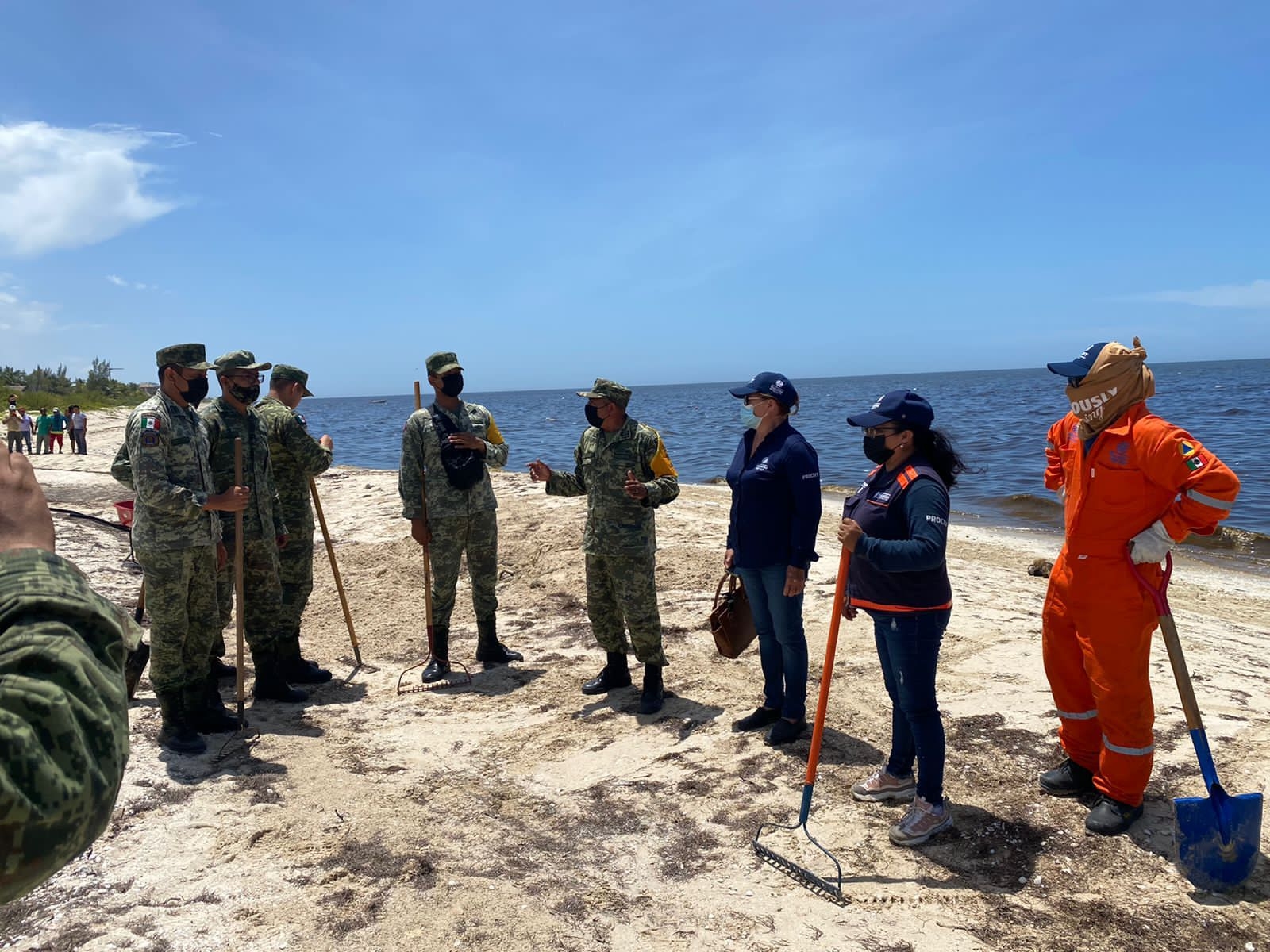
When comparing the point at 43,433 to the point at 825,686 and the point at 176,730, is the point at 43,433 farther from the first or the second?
the point at 825,686

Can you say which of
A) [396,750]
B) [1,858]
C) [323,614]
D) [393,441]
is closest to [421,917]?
[396,750]

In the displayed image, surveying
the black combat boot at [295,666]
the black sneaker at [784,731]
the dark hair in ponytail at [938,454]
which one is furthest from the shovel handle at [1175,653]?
the black combat boot at [295,666]

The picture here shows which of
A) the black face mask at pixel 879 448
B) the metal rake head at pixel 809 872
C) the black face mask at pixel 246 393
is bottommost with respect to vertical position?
the metal rake head at pixel 809 872

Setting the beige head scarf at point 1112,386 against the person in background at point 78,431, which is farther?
the person in background at point 78,431

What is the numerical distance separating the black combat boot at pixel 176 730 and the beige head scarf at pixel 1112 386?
508 centimetres

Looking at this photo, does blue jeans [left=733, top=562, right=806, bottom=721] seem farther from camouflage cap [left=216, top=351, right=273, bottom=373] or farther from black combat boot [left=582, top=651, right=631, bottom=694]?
camouflage cap [left=216, top=351, right=273, bottom=373]

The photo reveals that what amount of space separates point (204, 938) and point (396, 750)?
6.30 feet

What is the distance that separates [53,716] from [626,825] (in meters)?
3.40

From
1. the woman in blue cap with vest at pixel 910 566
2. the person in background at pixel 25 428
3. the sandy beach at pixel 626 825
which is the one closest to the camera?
the sandy beach at pixel 626 825

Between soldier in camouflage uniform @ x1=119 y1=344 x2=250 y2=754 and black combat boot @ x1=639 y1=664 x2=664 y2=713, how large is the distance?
8.51 feet

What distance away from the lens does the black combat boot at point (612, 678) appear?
5824 millimetres

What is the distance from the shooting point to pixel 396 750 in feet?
16.4

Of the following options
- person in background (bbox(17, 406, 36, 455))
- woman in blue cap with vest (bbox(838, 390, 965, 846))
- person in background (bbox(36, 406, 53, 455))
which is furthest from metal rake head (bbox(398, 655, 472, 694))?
person in background (bbox(36, 406, 53, 455))

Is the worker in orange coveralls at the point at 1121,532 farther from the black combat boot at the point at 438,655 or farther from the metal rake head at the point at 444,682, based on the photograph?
the black combat boot at the point at 438,655
